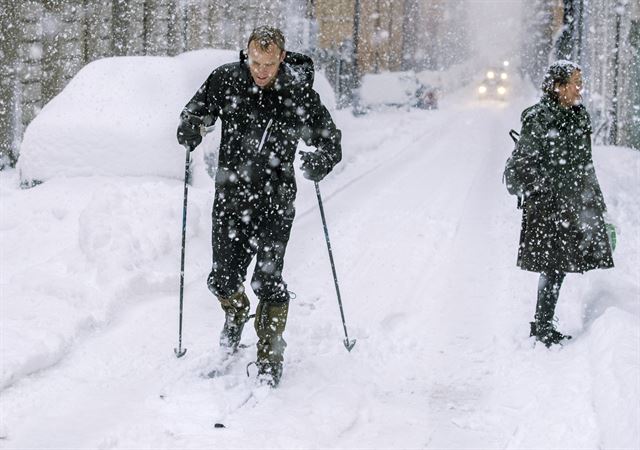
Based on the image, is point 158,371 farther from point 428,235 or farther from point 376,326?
point 428,235

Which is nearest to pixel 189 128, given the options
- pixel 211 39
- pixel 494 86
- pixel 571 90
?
pixel 571 90

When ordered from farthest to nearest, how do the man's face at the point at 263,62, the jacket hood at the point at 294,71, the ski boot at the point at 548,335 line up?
the ski boot at the point at 548,335 → the jacket hood at the point at 294,71 → the man's face at the point at 263,62

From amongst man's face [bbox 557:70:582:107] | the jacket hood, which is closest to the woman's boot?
man's face [bbox 557:70:582:107]

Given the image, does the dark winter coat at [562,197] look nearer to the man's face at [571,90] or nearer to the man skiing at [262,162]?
the man's face at [571,90]

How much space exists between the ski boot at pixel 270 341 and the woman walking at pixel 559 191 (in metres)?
1.72

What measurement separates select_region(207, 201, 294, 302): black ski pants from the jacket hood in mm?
693

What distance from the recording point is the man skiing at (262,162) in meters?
4.54

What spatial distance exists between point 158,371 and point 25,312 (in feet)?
4.29

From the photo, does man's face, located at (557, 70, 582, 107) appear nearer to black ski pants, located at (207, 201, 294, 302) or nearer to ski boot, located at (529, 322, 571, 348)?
ski boot, located at (529, 322, 571, 348)

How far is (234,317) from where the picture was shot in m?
4.92

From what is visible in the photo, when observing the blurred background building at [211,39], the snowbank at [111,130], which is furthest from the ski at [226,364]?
the blurred background building at [211,39]

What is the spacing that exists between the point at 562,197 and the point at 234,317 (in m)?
2.21

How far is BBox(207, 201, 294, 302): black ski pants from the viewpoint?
4617 mm

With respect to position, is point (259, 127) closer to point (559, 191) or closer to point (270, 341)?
point (270, 341)
